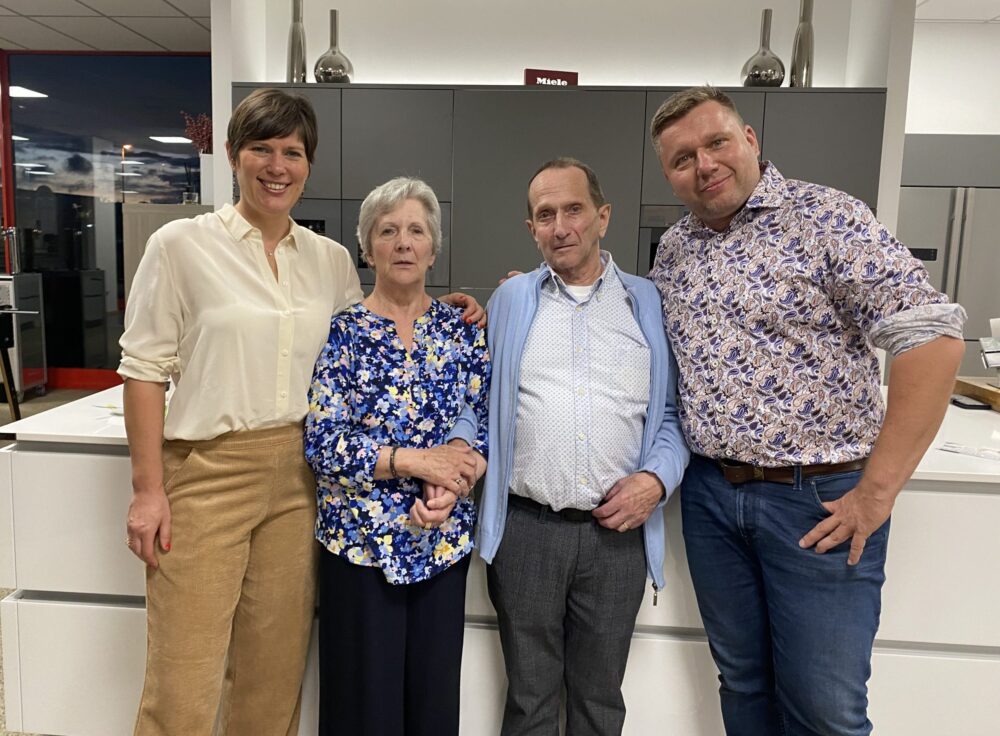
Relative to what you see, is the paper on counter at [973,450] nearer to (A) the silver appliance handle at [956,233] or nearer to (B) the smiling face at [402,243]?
(B) the smiling face at [402,243]

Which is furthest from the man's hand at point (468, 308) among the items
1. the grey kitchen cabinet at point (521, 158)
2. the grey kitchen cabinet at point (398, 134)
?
the grey kitchen cabinet at point (398, 134)

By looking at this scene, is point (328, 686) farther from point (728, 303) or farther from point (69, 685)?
point (728, 303)

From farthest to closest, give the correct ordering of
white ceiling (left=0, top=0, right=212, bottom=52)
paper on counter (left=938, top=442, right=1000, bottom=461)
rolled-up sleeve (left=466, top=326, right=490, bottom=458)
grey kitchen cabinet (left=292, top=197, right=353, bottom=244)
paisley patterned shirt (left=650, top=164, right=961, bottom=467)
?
white ceiling (left=0, top=0, right=212, bottom=52), grey kitchen cabinet (left=292, top=197, right=353, bottom=244), paper on counter (left=938, top=442, right=1000, bottom=461), rolled-up sleeve (left=466, top=326, right=490, bottom=458), paisley patterned shirt (left=650, top=164, right=961, bottom=467)

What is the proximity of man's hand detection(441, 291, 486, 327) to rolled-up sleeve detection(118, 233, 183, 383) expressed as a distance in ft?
1.79

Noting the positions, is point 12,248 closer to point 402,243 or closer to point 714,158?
point 402,243

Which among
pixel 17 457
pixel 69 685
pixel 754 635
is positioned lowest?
pixel 69 685

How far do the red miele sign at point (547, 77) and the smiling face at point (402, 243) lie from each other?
2.71 m

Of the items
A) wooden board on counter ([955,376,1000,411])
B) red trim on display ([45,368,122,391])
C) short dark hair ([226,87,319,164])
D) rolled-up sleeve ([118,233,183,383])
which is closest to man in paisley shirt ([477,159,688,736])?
short dark hair ([226,87,319,164])

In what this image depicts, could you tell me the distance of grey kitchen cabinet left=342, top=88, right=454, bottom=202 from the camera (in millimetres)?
3797

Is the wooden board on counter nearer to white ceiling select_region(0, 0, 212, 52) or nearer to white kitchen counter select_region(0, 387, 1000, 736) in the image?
white kitchen counter select_region(0, 387, 1000, 736)

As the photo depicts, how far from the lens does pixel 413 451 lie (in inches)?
53.4

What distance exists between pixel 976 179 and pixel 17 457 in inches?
199

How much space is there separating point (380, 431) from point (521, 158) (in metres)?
2.74

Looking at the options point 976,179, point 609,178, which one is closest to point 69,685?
point 609,178
